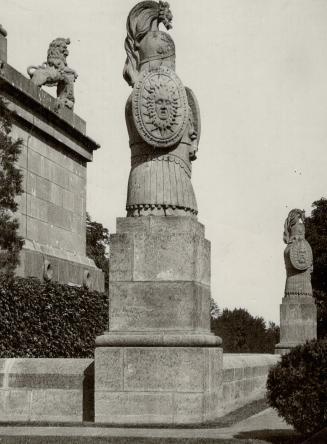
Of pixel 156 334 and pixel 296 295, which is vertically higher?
pixel 296 295

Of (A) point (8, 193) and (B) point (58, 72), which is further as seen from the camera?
(B) point (58, 72)

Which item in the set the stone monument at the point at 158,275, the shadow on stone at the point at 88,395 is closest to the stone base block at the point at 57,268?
the shadow on stone at the point at 88,395

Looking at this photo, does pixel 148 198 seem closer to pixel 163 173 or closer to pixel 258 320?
pixel 163 173

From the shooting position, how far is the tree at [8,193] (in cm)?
1683

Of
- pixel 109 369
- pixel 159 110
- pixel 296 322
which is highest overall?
pixel 159 110

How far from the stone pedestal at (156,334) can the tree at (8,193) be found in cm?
594

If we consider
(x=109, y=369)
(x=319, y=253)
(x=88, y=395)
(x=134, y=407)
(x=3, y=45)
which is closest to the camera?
(x=134, y=407)

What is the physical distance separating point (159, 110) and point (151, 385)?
10.8 feet

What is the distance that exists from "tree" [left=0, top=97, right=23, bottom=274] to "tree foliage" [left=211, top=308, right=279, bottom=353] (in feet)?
114

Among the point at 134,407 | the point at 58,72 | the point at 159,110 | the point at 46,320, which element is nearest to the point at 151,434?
the point at 134,407

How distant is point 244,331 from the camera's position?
58906mm

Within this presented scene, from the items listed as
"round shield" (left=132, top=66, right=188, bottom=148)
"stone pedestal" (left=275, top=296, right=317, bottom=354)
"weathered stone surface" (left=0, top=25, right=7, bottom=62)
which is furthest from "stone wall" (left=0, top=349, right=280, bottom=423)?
"stone pedestal" (left=275, top=296, right=317, bottom=354)

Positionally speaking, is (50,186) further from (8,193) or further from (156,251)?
(156,251)

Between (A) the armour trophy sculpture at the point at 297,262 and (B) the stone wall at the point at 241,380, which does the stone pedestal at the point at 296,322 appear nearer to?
(A) the armour trophy sculpture at the point at 297,262
